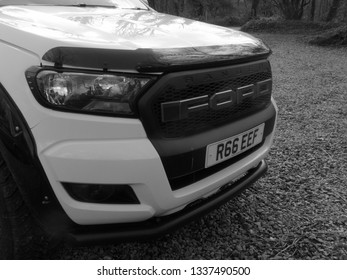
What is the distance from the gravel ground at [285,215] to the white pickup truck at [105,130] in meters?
0.47

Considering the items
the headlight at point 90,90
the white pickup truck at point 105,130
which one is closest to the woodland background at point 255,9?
the white pickup truck at point 105,130

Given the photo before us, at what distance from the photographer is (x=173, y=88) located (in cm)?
144

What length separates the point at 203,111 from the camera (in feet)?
5.17

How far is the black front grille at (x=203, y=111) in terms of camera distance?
1.44m

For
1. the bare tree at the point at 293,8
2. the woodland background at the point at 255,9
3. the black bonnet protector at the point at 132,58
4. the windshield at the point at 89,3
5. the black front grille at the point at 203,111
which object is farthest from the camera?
the bare tree at the point at 293,8

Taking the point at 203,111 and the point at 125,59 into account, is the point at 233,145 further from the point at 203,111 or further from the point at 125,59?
the point at 125,59

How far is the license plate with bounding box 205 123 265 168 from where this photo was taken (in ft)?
5.38

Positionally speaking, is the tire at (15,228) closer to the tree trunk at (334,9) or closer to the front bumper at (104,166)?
the front bumper at (104,166)

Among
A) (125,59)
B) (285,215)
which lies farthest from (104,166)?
(285,215)

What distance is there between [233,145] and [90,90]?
80 cm

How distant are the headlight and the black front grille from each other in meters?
0.10

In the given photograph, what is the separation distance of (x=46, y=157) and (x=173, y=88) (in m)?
0.60

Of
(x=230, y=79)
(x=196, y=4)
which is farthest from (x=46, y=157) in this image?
(x=196, y=4)
